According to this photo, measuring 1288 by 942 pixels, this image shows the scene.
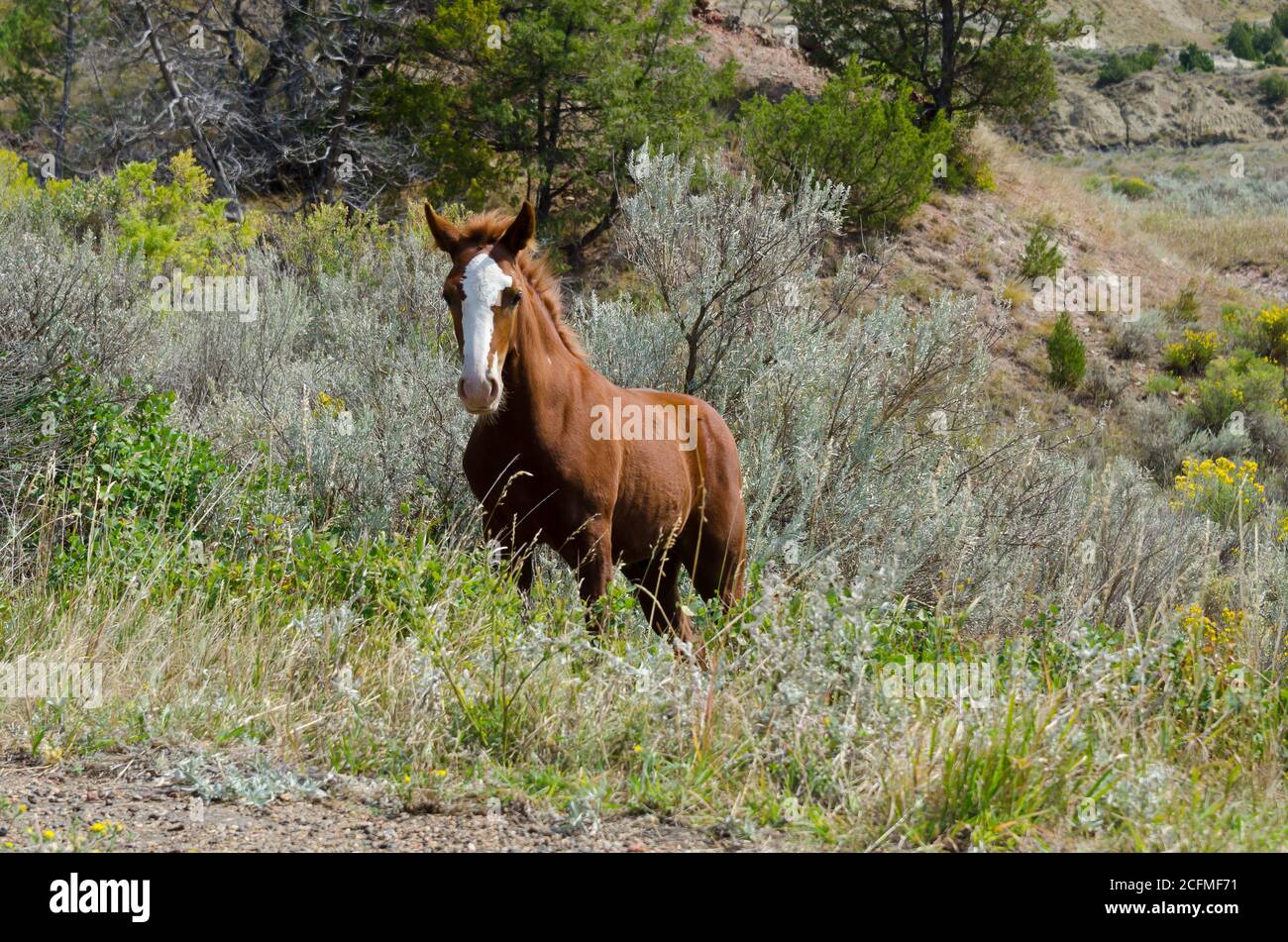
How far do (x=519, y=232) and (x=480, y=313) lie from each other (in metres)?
0.51

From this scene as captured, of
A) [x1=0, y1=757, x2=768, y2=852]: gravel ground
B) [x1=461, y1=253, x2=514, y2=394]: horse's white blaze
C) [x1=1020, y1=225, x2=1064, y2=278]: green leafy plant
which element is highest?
[x1=461, y1=253, x2=514, y2=394]: horse's white blaze

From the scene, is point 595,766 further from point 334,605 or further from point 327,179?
point 327,179

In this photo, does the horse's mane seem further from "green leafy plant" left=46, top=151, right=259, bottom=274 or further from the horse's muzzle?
"green leafy plant" left=46, top=151, right=259, bottom=274

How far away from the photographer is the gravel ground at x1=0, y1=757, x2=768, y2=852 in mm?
3264

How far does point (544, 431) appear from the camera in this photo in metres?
4.95

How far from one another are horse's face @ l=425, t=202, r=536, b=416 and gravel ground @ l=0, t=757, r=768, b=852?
60.1 inches

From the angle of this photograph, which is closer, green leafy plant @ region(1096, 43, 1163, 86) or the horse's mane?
the horse's mane

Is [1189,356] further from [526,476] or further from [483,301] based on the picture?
[483,301]

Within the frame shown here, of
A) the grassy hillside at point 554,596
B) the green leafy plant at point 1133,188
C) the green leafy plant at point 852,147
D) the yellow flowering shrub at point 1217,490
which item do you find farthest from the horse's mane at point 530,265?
the green leafy plant at point 1133,188

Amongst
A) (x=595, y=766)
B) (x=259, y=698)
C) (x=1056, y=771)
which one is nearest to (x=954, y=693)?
(x=1056, y=771)

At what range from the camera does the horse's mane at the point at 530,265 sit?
16.2 ft

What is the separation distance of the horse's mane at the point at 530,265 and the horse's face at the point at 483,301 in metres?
0.05

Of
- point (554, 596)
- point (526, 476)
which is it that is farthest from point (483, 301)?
point (554, 596)

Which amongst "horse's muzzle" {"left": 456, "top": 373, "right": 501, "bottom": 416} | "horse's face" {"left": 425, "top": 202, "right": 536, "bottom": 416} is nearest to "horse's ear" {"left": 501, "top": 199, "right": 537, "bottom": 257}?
"horse's face" {"left": 425, "top": 202, "right": 536, "bottom": 416}
